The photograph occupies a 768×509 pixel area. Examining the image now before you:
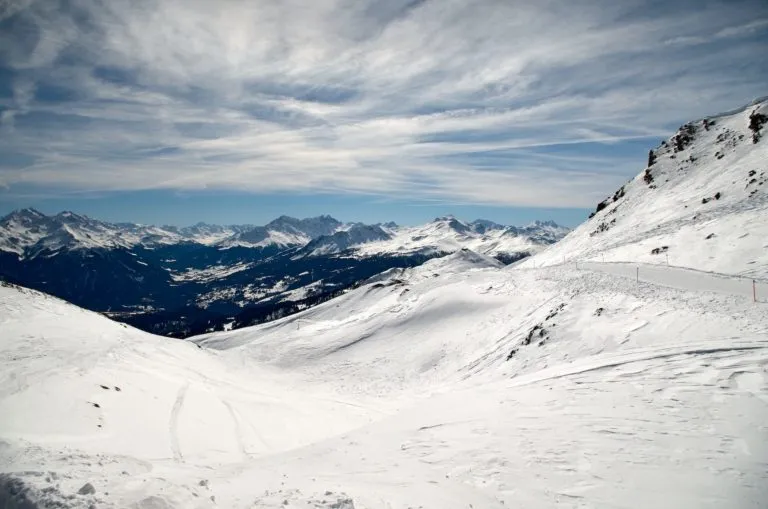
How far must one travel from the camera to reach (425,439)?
15641mm

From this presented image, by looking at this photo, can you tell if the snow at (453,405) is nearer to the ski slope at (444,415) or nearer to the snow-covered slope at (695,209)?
the ski slope at (444,415)

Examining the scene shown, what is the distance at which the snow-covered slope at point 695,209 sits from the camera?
136 feet

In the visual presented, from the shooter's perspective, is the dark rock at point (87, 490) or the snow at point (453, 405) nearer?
the dark rock at point (87, 490)

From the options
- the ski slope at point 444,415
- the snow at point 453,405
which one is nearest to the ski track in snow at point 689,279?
the snow at point 453,405

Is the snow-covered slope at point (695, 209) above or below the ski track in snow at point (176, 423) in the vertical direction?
above

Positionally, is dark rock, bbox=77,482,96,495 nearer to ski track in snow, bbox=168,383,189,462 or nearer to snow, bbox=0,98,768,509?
snow, bbox=0,98,768,509

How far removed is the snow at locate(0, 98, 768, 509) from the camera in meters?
10.3

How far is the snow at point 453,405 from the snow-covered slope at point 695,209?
69 cm

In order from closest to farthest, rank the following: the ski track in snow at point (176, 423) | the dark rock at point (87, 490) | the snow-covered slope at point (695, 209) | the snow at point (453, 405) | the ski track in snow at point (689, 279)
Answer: the dark rock at point (87, 490) → the snow at point (453, 405) → the ski track in snow at point (176, 423) → the ski track in snow at point (689, 279) → the snow-covered slope at point (695, 209)

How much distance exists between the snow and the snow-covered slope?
689 millimetres

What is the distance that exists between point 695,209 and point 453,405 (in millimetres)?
62107

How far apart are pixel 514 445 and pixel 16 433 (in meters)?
20.1

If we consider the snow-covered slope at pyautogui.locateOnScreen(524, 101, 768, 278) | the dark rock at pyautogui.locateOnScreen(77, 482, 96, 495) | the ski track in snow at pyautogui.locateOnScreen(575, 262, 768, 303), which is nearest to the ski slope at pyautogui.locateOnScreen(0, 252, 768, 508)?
the dark rock at pyautogui.locateOnScreen(77, 482, 96, 495)

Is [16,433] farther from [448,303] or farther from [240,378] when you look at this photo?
[448,303]
